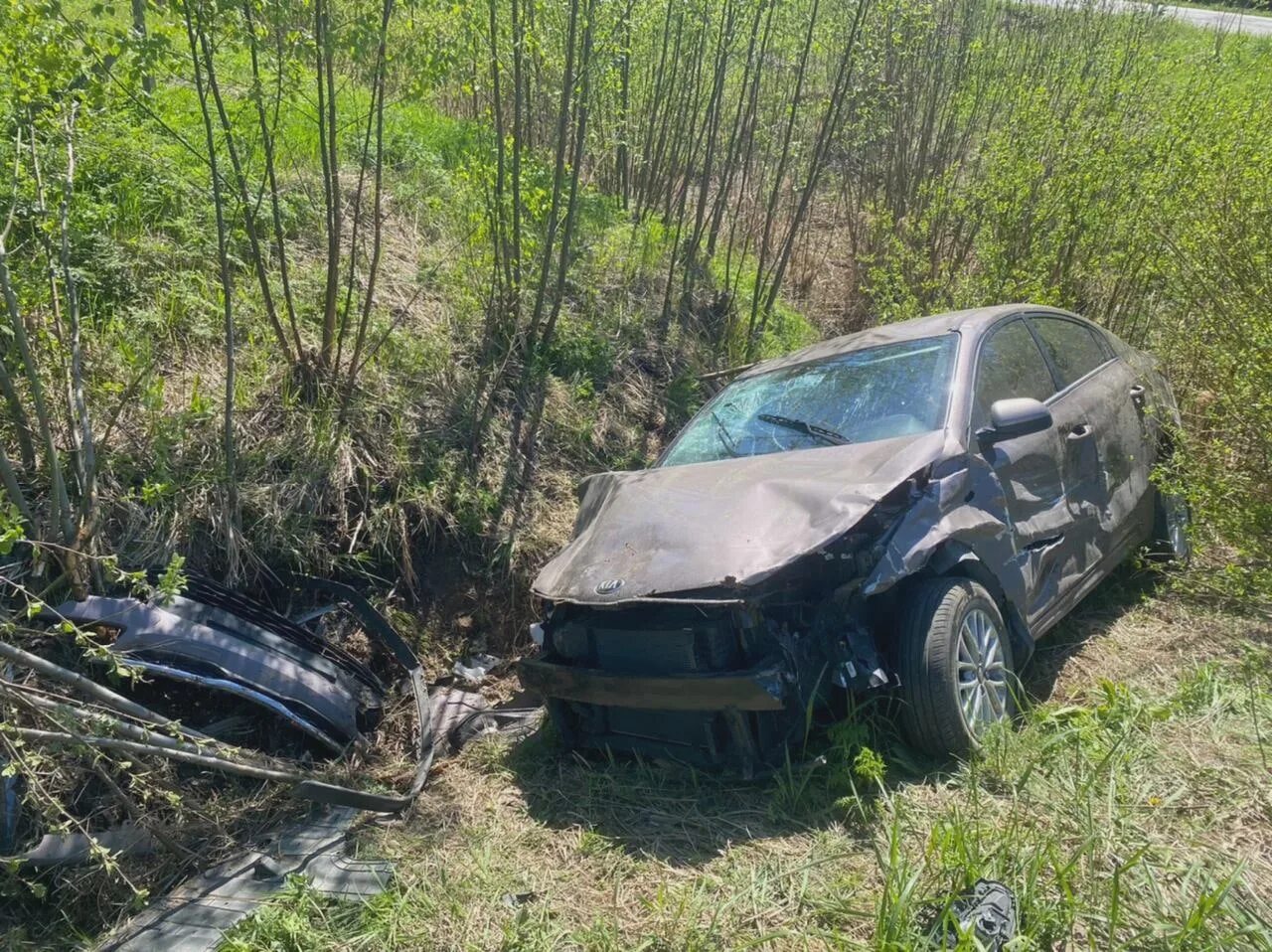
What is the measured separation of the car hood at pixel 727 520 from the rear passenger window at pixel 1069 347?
138cm

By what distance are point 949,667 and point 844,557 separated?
1.67ft

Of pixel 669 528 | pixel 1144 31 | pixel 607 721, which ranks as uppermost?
pixel 1144 31

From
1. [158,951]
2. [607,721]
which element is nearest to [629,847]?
[607,721]

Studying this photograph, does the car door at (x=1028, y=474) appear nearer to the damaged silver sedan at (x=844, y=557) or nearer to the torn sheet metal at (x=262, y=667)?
the damaged silver sedan at (x=844, y=557)

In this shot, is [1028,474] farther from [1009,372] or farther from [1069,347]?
[1069,347]

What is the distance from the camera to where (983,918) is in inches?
95.5

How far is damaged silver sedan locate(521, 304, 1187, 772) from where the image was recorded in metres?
3.21

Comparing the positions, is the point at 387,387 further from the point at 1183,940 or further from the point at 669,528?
the point at 1183,940

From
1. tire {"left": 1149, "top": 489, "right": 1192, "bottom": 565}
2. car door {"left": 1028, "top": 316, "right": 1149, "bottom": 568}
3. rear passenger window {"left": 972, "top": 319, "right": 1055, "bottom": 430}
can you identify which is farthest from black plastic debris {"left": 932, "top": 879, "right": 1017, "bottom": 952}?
tire {"left": 1149, "top": 489, "right": 1192, "bottom": 565}

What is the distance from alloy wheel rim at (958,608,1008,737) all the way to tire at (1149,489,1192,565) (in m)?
1.91

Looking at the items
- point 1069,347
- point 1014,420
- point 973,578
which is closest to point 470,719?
point 973,578

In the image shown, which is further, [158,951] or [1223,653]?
[1223,653]

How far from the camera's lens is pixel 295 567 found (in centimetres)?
474

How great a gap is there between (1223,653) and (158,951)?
167 inches
